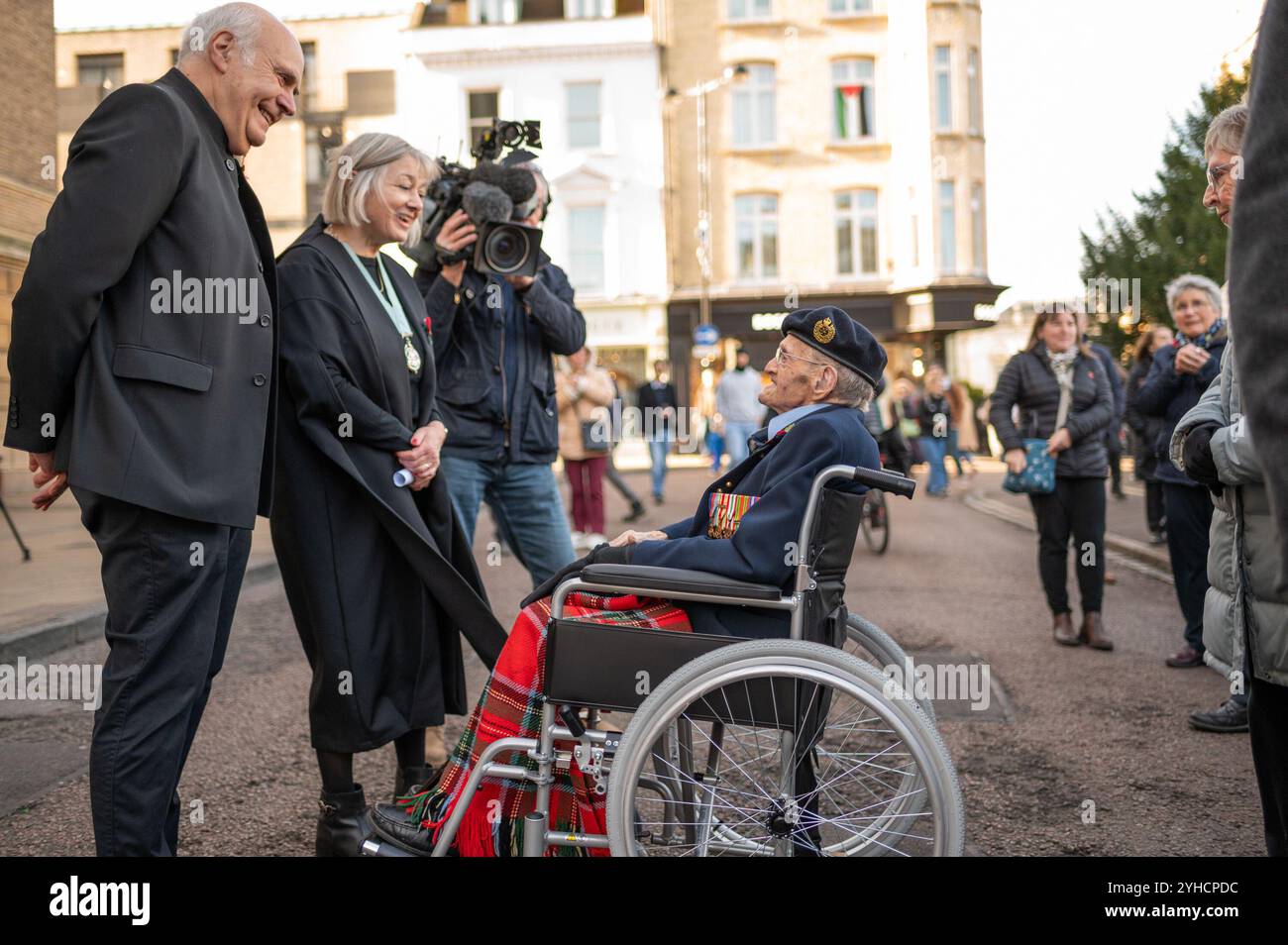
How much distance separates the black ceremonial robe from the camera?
322cm

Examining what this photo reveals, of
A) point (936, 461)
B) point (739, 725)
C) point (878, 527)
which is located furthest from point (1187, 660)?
point (936, 461)

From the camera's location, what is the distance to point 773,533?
270 cm

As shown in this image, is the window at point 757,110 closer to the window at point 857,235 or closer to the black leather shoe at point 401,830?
the window at point 857,235

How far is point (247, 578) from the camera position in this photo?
28.6ft

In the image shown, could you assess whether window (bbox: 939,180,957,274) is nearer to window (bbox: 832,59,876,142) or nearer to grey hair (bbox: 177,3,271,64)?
window (bbox: 832,59,876,142)

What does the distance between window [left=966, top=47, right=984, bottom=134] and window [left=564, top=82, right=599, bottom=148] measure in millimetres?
9848

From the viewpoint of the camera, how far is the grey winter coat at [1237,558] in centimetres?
230

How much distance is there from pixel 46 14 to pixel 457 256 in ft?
58.0

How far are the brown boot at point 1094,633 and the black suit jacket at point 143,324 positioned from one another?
502 centimetres

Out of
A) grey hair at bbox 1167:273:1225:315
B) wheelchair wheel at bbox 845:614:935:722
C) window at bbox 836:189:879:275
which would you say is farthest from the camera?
window at bbox 836:189:879:275

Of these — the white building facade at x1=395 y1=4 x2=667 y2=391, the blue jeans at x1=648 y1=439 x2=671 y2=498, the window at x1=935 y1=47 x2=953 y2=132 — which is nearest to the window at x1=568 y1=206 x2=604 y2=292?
the white building facade at x1=395 y1=4 x2=667 y2=391

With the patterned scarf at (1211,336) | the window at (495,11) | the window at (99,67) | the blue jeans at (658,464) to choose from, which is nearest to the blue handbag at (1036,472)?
the patterned scarf at (1211,336)

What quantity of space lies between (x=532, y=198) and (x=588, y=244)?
1088 inches
